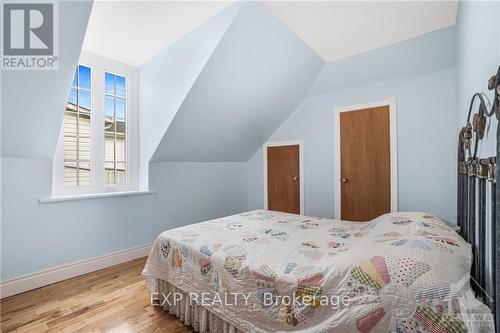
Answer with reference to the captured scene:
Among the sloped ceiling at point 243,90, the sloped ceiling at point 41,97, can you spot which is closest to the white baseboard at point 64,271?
the sloped ceiling at point 41,97

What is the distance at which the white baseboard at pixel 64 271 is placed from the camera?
201 cm

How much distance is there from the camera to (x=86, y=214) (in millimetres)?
2441

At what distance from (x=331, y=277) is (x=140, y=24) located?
8.31ft

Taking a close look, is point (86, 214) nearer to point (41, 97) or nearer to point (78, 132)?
point (78, 132)

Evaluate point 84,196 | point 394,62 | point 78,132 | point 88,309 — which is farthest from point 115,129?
point 394,62

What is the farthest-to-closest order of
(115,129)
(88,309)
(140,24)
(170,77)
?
(115,129), (170,77), (140,24), (88,309)

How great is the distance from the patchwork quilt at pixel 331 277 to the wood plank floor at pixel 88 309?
0.86 feet

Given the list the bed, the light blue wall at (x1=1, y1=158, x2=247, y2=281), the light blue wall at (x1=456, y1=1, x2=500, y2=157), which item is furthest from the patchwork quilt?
the light blue wall at (x1=1, y1=158, x2=247, y2=281)

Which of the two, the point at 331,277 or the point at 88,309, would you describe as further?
the point at 88,309

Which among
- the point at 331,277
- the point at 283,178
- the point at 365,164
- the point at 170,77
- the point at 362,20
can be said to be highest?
the point at 362,20

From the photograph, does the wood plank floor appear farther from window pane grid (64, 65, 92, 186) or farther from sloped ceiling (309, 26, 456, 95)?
sloped ceiling (309, 26, 456, 95)

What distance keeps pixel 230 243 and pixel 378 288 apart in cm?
90

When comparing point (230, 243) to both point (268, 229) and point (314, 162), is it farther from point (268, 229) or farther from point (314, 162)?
point (314, 162)

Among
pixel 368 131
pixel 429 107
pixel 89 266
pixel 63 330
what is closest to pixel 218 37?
pixel 368 131
